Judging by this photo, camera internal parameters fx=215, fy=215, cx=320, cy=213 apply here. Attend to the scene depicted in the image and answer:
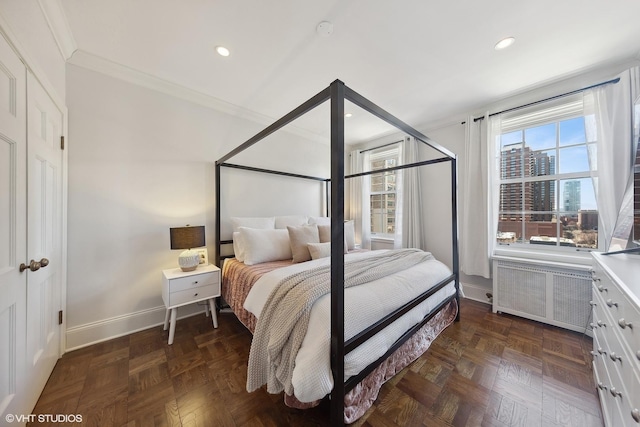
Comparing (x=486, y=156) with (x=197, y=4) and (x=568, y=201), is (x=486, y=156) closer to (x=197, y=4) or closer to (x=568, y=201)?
(x=568, y=201)

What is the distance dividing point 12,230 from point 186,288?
3.82 feet

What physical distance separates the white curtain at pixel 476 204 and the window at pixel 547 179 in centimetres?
22

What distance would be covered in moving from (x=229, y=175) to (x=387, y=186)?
260cm

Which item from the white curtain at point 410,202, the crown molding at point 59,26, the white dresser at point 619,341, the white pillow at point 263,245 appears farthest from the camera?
the white curtain at point 410,202

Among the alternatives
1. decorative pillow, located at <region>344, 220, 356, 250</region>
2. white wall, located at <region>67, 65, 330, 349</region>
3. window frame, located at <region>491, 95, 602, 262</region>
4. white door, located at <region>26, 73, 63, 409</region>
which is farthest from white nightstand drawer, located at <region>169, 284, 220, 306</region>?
window frame, located at <region>491, 95, 602, 262</region>

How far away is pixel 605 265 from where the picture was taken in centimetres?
126

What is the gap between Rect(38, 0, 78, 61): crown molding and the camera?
54.5 inches

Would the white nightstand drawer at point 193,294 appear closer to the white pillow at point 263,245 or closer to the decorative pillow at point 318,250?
the white pillow at point 263,245

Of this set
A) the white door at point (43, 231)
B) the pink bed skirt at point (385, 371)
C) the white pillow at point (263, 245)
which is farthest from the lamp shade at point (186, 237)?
the pink bed skirt at point (385, 371)

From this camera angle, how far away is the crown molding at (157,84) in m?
1.89

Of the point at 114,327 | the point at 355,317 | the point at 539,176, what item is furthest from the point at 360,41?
the point at 114,327

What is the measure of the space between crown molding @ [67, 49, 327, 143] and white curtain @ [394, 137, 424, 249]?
7.00 feet

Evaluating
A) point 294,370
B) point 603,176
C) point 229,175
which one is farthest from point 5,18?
point 603,176

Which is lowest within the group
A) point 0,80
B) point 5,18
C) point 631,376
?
point 631,376
